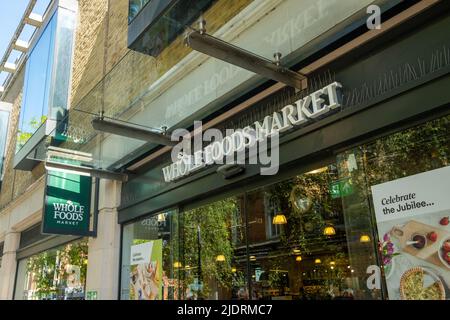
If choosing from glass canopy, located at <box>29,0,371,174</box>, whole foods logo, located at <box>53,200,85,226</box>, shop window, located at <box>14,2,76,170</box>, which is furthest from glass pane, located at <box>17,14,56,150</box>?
glass canopy, located at <box>29,0,371,174</box>

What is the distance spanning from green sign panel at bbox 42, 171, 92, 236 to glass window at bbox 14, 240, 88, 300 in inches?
42.1

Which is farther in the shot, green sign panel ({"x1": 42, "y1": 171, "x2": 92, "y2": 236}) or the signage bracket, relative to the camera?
green sign panel ({"x1": 42, "y1": 171, "x2": 92, "y2": 236})

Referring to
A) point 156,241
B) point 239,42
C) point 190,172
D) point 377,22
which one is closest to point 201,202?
point 190,172

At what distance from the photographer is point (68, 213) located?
9500mm

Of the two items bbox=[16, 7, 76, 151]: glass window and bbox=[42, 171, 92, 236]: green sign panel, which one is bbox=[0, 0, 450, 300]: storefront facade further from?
bbox=[16, 7, 76, 151]: glass window

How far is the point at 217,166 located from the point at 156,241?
7.22 ft

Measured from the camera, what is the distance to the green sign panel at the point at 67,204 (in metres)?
9.12

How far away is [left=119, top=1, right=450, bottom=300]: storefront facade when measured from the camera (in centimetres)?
432

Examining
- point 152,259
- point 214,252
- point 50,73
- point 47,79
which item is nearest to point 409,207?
point 214,252

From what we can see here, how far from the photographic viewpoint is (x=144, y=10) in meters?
7.62

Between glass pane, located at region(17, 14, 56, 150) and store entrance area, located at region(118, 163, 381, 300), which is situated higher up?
glass pane, located at region(17, 14, 56, 150)

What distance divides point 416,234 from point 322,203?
2.03 m

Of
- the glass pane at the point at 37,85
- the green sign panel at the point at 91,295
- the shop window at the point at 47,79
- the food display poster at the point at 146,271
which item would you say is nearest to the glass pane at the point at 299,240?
the food display poster at the point at 146,271

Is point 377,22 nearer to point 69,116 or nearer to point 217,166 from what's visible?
point 217,166
